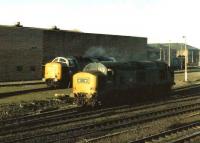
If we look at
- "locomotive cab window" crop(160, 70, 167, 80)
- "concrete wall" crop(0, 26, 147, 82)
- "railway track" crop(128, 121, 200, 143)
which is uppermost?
"concrete wall" crop(0, 26, 147, 82)

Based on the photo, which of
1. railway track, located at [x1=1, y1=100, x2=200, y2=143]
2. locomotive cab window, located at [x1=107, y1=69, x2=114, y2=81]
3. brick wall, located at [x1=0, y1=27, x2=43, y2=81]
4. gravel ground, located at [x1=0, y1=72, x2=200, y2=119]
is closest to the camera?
railway track, located at [x1=1, y1=100, x2=200, y2=143]

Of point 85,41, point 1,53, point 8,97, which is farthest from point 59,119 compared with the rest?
point 85,41

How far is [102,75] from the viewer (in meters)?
24.5

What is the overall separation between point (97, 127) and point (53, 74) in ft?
49.3

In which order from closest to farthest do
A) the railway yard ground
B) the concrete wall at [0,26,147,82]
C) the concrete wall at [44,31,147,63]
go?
the railway yard ground < the concrete wall at [0,26,147,82] < the concrete wall at [44,31,147,63]

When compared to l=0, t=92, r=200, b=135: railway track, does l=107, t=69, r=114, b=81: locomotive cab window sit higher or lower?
higher

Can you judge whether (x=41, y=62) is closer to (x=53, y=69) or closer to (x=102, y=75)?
(x=53, y=69)

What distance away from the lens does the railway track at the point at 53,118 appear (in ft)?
59.3

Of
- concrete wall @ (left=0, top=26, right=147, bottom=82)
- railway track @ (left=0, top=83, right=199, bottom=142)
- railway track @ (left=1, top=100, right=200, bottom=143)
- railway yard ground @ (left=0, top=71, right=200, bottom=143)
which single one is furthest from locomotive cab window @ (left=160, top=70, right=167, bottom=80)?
concrete wall @ (left=0, top=26, right=147, bottom=82)

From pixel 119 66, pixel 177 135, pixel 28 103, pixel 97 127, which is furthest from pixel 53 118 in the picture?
pixel 119 66

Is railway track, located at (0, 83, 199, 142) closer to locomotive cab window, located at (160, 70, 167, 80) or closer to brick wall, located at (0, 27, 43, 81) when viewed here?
locomotive cab window, located at (160, 70, 167, 80)

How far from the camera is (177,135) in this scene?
16797 millimetres

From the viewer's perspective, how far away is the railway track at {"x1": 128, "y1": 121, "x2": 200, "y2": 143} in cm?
1560

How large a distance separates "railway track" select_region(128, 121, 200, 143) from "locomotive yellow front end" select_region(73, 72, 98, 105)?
714 cm
